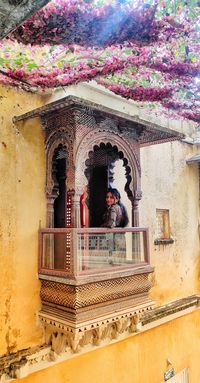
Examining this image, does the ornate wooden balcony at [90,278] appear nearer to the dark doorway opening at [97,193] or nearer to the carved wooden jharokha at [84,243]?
the carved wooden jharokha at [84,243]

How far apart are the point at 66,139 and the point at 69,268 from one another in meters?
1.54

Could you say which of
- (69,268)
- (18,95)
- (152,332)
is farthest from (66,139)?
(152,332)

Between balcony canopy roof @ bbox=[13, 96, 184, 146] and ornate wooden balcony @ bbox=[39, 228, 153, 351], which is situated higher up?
balcony canopy roof @ bbox=[13, 96, 184, 146]

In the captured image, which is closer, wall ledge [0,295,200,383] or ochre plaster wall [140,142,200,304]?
wall ledge [0,295,200,383]

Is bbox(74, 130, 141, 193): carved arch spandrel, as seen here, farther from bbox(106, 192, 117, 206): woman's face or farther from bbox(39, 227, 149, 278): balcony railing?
bbox(39, 227, 149, 278): balcony railing

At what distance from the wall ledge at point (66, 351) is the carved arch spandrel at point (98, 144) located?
1956 mm

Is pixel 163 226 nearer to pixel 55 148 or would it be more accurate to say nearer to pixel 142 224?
pixel 142 224

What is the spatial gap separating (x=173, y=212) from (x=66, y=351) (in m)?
3.56

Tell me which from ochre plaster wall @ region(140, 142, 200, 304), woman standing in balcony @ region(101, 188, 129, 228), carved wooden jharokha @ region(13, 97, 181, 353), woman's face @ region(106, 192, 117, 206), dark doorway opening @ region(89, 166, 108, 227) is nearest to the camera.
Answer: carved wooden jharokha @ region(13, 97, 181, 353)

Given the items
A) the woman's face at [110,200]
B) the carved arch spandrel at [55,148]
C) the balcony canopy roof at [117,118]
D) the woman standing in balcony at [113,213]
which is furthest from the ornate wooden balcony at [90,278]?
the balcony canopy roof at [117,118]

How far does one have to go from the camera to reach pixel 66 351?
14.0 feet

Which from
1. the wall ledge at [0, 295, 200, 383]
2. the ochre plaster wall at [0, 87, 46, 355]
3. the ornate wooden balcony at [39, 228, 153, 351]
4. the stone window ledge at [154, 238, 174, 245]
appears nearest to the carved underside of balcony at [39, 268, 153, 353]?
the ornate wooden balcony at [39, 228, 153, 351]

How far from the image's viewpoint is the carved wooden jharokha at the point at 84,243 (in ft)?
11.9

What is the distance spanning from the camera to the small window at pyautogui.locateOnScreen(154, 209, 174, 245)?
6.37m
